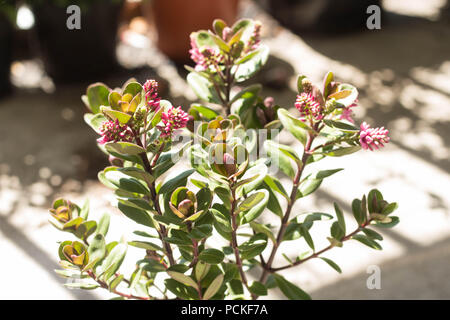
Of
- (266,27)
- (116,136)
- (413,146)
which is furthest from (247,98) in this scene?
(266,27)

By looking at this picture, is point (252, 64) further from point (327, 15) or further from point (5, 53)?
point (327, 15)

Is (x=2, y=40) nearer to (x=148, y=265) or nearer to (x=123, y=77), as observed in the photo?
(x=123, y=77)

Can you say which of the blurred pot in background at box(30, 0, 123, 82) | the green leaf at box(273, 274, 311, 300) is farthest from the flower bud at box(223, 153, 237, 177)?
the blurred pot in background at box(30, 0, 123, 82)

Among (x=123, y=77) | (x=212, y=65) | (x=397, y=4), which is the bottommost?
(x=212, y=65)

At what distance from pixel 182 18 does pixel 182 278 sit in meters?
2.95

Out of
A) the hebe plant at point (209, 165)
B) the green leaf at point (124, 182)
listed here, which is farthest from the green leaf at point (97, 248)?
the green leaf at point (124, 182)

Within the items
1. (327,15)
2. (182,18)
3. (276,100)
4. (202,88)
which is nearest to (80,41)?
(182,18)

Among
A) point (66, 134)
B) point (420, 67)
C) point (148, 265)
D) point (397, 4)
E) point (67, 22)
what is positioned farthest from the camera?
point (397, 4)

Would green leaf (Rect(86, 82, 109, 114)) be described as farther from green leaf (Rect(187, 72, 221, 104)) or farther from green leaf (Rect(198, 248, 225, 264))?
green leaf (Rect(198, 248, 225, 264))

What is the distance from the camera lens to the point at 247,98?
34.3 inches

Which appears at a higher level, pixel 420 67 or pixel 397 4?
pixel 397 4

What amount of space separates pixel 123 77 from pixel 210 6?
2.43 ft

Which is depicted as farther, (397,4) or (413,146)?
(397,4)

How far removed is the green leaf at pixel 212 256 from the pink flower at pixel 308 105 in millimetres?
234
